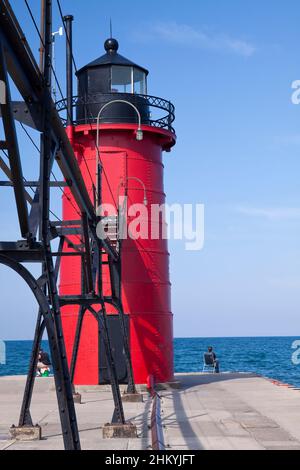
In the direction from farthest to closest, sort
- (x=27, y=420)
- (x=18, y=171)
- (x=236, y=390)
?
(x=236, y=390) → (x=27, y=420) → (x=18, y=171)

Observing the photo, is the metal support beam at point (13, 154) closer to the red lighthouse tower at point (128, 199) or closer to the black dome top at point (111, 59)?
the red lighthouse tower at point (128, 199)

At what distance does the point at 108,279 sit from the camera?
1032 inches

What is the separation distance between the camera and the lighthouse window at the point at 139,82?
90.2ft

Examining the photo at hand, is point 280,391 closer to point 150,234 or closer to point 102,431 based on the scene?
point 150,234

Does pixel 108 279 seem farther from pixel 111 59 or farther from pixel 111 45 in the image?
pixel 111 45

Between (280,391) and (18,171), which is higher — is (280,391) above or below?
below

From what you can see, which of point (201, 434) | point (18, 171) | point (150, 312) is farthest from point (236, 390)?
point (18, 171)

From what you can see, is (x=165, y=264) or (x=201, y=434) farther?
(x=165, y=264)

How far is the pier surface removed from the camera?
14516 mm

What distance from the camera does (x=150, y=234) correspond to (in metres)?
27.0

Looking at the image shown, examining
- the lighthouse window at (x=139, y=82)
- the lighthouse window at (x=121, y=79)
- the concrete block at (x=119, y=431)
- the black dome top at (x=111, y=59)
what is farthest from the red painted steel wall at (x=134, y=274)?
the concrete block at (x=119, y=431)

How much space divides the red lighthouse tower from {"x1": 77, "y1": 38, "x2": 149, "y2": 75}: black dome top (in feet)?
0.14
